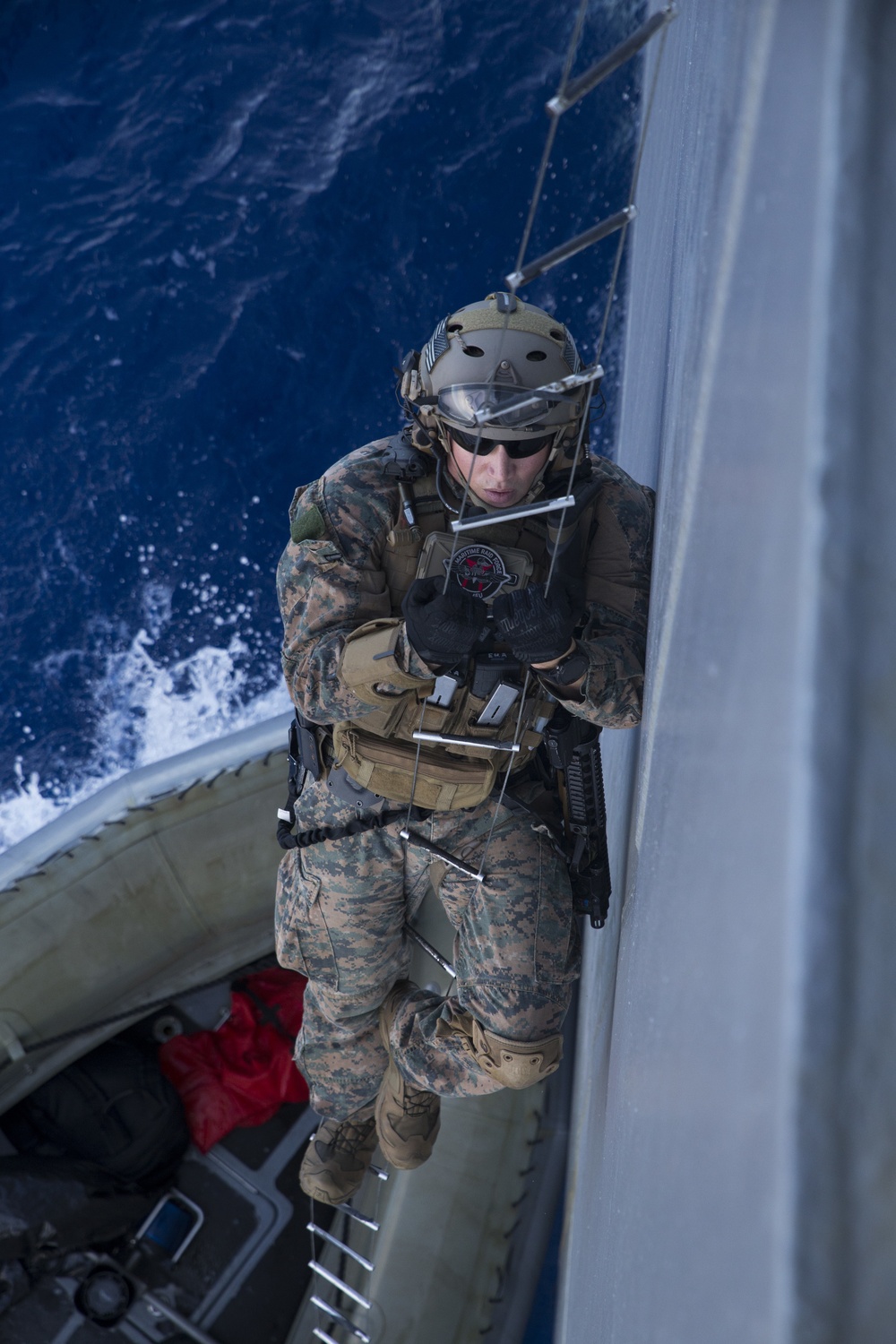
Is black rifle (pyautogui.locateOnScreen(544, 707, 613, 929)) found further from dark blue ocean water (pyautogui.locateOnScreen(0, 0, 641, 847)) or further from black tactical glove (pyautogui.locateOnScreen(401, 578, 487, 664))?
dark blue ocean water (pyautogui.locateOnScreen(0, 0, 641, 847))

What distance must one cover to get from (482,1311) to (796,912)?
4194mm

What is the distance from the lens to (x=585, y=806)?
2715 mm

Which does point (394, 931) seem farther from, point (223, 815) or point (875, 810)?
point (875, 810)

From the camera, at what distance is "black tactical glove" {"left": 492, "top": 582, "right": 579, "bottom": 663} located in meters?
2.22

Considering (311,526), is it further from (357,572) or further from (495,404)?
(495,404)

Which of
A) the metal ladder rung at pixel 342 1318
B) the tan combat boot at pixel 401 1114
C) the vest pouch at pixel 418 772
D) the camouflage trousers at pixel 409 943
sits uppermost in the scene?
the vest pouch at pixel 418 772

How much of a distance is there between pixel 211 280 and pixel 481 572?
15.1ft

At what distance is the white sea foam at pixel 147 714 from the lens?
5578 mm

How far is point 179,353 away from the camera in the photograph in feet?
19.8

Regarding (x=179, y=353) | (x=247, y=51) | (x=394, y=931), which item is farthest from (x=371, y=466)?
(x=247, y=51)

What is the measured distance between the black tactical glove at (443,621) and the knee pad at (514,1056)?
1.16 m

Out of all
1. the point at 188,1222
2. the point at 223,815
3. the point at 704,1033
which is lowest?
the point at 188,1222

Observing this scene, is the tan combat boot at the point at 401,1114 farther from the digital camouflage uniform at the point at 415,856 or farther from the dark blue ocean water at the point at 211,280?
the dark blue ocean water at the point at 211,280

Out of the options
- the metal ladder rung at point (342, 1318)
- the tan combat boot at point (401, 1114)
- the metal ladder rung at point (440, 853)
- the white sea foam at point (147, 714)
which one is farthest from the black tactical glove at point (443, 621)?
the white sea foam at point (147, 714)
